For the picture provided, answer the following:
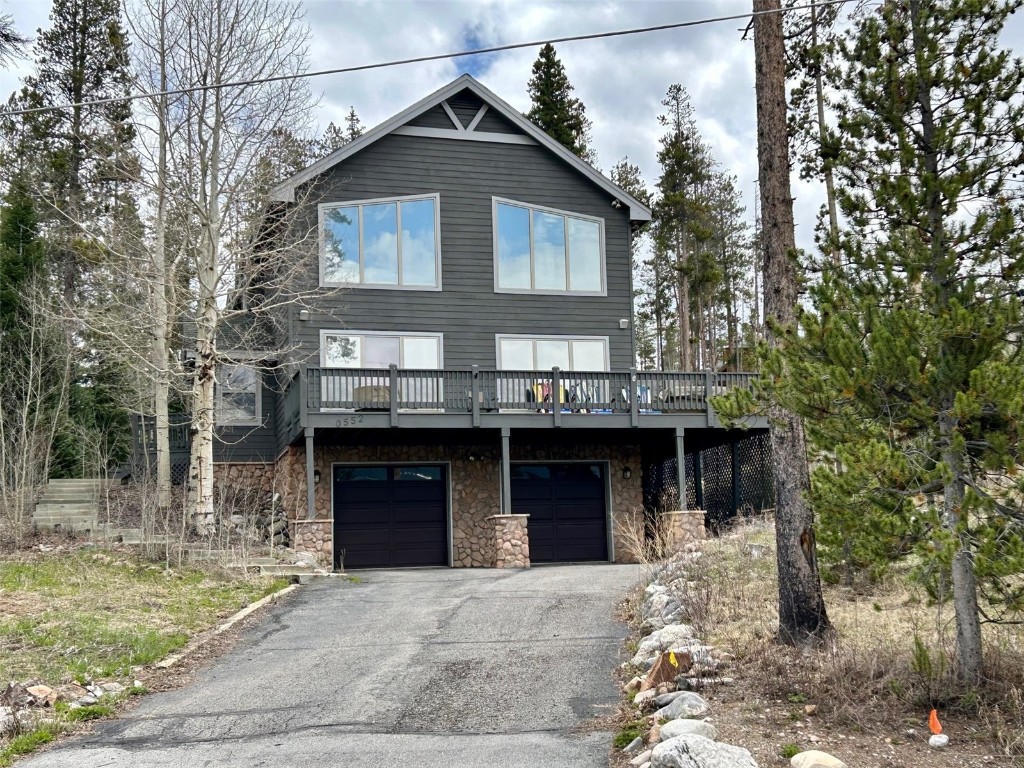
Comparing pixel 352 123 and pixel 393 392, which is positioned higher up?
pixel 352 123

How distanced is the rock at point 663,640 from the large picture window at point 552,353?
11.5m

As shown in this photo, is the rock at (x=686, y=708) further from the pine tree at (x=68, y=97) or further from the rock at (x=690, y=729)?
the pine tree at (x=68, y=97)

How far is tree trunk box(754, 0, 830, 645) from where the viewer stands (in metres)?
7.96

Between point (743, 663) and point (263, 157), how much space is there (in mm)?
13032

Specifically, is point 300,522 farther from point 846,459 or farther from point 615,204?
point 846,459

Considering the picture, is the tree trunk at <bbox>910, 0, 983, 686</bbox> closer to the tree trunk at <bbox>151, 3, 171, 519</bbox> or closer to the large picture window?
the tree trunk at <bbox>151, 3, 171, 519</bbox>

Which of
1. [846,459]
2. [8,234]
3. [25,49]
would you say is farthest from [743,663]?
[8,234]

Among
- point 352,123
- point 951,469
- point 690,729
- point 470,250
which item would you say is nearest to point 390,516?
point 470,250

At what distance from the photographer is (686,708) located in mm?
6469

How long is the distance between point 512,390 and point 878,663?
39.1ft

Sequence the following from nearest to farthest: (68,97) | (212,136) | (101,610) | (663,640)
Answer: (663,640), (101,610), (212,136), (68,97)

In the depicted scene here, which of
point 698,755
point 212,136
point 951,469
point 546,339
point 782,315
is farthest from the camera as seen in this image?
point 546,339

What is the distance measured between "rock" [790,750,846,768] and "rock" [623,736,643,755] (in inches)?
44.4

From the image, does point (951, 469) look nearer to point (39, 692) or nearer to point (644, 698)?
point (644, 698)
